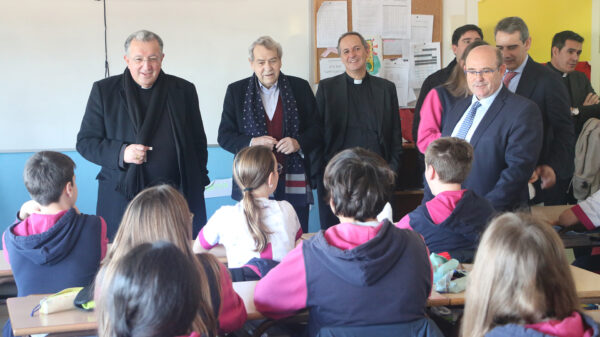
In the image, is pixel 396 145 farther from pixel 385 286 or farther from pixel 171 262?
pixel 171 262

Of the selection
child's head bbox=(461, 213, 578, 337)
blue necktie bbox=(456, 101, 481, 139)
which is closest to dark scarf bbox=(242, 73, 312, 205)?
blue necktie bbox=(456, 101, 481, 139)

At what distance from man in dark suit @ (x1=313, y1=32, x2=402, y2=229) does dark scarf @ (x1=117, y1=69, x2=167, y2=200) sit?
124cm

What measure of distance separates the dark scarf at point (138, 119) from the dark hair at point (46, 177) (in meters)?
0.80

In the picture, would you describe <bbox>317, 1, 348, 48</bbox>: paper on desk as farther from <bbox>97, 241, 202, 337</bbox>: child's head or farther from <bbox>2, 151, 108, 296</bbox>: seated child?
<bbox>97, 241, 202, 337</bbox>: child's head

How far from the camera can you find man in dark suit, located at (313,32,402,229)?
4215 millimetres

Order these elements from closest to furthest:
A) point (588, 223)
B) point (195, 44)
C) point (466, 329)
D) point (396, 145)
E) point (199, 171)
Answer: point (466, 329) < point (588, 223) < point (199, 171) < point (396, 145) < point (195, 44)

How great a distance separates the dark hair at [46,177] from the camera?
241 centimetres

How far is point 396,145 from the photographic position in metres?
4.27

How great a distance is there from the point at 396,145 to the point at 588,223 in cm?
142

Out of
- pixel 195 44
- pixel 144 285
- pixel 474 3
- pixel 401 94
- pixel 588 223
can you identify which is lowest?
pixel 588 223

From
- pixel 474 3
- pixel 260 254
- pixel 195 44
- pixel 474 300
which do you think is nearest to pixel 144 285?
pixel 474 300

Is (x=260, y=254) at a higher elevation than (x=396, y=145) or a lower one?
lower

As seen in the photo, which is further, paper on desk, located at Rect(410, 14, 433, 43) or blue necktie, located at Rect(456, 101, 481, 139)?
paper on desk, located at Rect(410, 14, 433, 43)

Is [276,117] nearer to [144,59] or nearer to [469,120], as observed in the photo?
[144,59]
